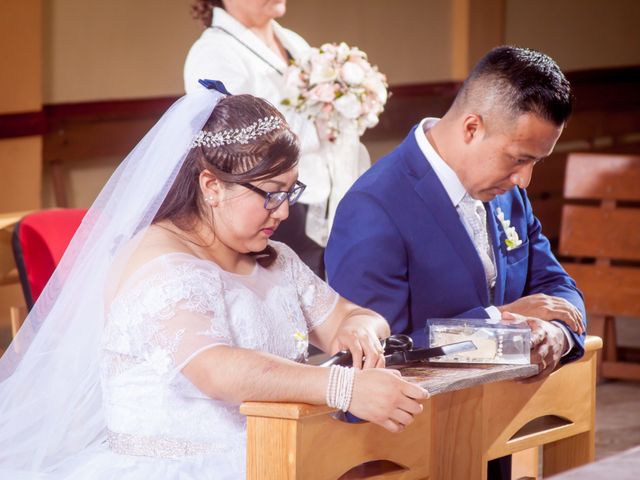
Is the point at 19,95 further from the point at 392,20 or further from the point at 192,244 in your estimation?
the point at 192,244

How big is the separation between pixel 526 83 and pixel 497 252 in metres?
0.44

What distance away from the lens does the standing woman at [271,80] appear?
180 inches

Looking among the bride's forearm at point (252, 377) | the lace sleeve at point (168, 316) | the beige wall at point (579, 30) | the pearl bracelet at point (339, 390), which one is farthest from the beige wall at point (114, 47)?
the pearl bracelet at point (339, 390)

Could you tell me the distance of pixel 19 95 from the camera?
6387 mm

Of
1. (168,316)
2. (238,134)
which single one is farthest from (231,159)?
(168,316)

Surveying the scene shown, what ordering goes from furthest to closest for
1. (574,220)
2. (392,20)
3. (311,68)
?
(392,20) < (574,220) < (311,68)

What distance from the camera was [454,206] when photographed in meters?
2.98

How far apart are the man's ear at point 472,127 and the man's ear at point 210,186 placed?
676 mm

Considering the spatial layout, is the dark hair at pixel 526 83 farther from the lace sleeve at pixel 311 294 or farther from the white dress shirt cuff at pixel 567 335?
the lace sleeve at pixel 311 294

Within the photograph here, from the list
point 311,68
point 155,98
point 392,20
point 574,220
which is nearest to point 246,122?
point 311,68

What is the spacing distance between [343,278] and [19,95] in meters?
3.91

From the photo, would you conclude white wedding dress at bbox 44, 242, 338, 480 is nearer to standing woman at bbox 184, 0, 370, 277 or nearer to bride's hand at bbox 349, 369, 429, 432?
bride's hand at bbox 349, 369, 429, 432

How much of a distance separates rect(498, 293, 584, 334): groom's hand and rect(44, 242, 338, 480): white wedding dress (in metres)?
0.64

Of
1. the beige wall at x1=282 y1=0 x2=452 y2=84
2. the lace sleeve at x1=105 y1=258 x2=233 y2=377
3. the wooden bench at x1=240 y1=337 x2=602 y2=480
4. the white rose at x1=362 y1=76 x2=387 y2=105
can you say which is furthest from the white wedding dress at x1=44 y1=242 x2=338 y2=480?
the beige wall at x1=282 y1=0 x2=452 y2=84
